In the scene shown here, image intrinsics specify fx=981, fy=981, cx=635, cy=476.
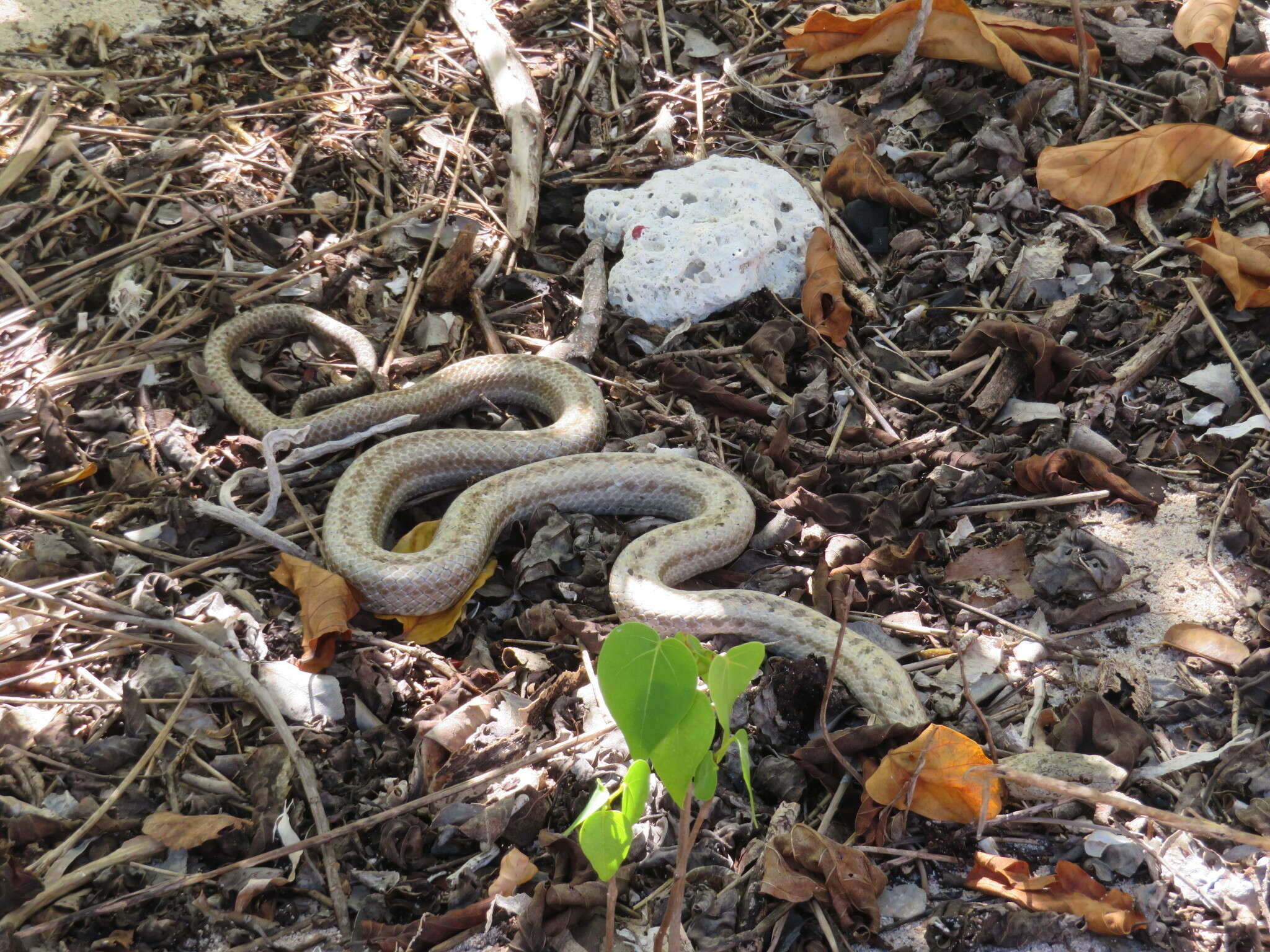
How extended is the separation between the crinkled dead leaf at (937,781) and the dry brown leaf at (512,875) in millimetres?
1089

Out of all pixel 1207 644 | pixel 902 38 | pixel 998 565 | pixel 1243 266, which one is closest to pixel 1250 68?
pixel 1243 266

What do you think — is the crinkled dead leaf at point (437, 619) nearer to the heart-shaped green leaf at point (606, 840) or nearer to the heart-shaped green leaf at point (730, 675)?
the heart-shaped green leaf at point (606, 840)

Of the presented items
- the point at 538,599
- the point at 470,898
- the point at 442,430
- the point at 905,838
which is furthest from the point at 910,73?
the point at 470,898

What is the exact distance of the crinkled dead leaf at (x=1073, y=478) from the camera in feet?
13.8

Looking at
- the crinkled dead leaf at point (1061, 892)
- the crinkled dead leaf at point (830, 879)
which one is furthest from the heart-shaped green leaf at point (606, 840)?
the crinkled dead leaf at point (1061, 892)

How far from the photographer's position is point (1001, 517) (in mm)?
4301

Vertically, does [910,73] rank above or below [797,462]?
above

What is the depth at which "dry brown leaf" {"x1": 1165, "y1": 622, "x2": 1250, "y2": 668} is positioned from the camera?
357cm

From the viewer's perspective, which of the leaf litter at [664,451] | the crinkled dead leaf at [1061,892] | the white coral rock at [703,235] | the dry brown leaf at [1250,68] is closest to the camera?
the crinkled dead leaf at [1061,892]

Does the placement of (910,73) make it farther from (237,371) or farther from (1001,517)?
(237,371)

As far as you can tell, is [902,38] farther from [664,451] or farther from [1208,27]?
[664,451]

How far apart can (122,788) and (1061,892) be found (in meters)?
2.97

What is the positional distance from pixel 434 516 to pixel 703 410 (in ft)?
4.81

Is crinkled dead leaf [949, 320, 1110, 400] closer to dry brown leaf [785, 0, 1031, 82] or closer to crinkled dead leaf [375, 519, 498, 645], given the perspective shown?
dry brown leaf [785, 0, 1031, 82]
